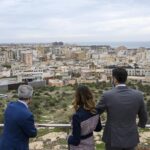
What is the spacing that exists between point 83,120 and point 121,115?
0.29 meters

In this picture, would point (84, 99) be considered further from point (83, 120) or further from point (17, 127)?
point (17, 127)

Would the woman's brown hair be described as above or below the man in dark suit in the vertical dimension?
above

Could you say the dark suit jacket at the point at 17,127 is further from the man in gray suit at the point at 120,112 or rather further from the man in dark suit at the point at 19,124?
the man in gray suit at the point at 120,112

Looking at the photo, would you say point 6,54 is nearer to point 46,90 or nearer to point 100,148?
point 46,90

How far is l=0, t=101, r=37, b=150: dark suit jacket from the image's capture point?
318 centimetres

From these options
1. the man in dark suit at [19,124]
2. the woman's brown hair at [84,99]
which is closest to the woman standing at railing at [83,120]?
the woman's brown hair at [84,99]

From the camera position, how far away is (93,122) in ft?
10.9

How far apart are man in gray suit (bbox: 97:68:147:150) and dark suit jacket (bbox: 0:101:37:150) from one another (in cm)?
54

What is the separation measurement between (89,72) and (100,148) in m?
64.3

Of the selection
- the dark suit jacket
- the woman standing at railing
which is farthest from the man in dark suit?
the woman standing at railing

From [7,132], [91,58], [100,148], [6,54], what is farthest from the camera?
[91,58]

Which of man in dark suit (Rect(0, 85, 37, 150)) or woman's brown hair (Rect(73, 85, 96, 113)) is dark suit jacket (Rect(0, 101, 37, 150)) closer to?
man in dark suit (Rect(0, 85, 37, 150))

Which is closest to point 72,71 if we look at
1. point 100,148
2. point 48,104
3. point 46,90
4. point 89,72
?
point 89,72

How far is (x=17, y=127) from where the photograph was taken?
3.20 metres
